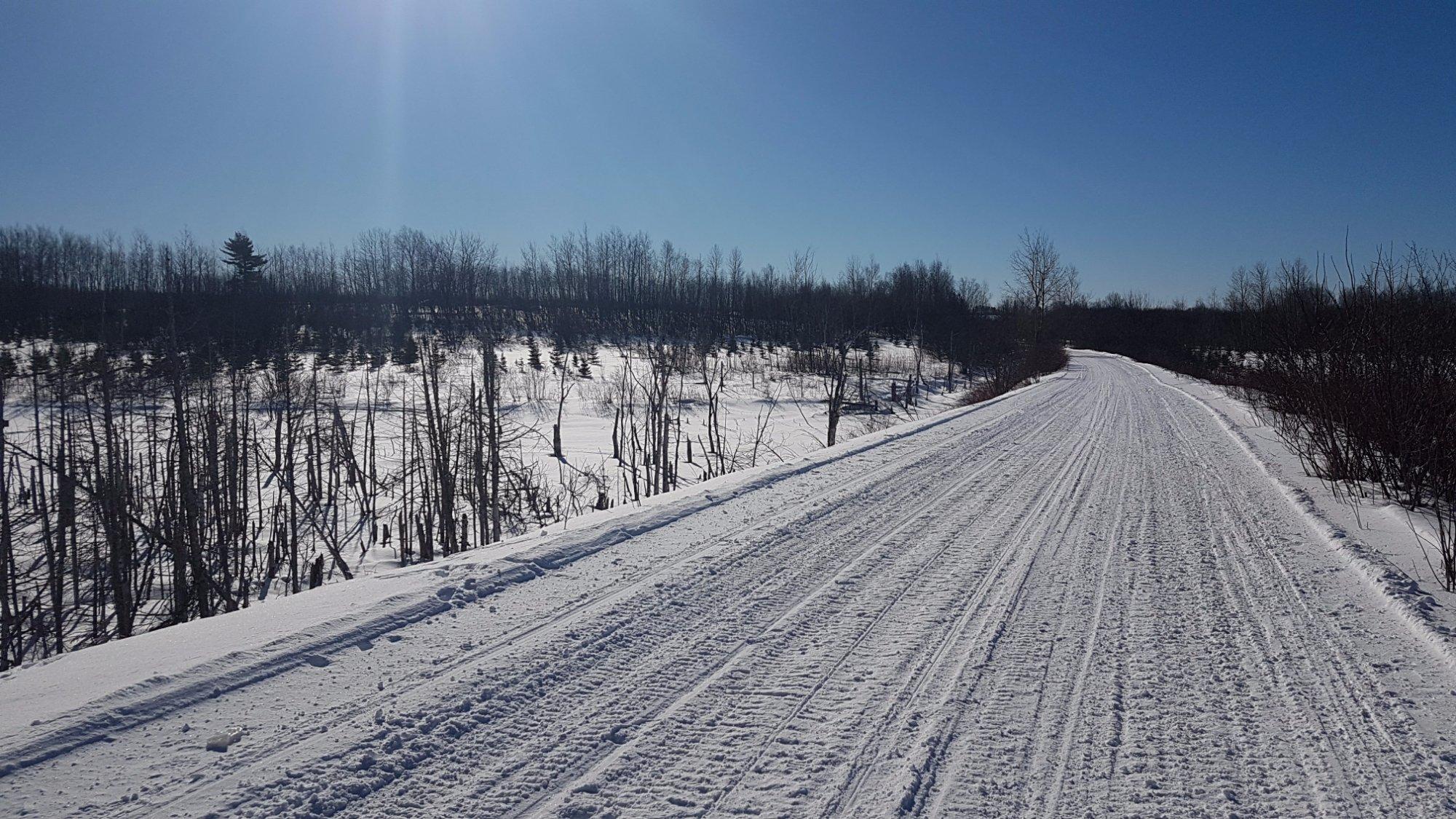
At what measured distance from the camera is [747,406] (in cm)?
2667

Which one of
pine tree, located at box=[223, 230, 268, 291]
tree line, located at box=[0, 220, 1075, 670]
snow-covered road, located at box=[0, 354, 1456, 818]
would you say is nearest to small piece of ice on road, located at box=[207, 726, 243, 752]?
snow-covered road, located at box=[0, 354, 1456, 818]

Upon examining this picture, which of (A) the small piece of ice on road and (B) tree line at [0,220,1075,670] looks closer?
(A) the small piece of ice on road

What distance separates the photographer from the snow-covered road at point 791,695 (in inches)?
97.7

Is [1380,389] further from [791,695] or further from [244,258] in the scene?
[244,258]

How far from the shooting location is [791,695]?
10.5ft

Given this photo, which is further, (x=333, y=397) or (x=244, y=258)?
(x=244, y=258)

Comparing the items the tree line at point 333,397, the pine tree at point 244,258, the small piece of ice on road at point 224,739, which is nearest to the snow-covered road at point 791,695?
the small piece of ice on road at point 224,739

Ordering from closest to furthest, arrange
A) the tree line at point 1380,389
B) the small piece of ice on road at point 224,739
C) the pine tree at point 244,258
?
the small piece of ice on road at point 224,739
the tree line at point 1380,389
the pine tree at point 244,258

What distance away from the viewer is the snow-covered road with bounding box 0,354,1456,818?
2.48 m

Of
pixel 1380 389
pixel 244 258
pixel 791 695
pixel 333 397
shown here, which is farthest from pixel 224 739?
pixel 244 258

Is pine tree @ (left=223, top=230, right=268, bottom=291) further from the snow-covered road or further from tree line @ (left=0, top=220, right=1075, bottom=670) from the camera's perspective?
the snow-covered road

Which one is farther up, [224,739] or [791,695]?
[224,739]

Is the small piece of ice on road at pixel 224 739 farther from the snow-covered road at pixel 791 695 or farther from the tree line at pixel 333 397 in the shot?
the tree line at pixel 333 397

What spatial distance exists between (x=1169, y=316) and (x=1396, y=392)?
286ft
